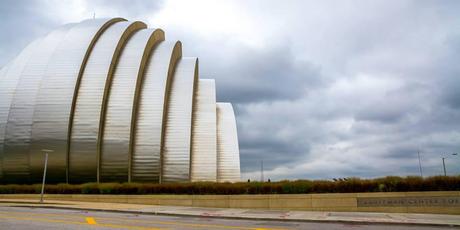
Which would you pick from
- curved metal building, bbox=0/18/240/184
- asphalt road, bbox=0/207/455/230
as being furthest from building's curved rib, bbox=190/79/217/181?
asphalt road, bbox=0/207/455/230

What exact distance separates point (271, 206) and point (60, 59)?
878 inches

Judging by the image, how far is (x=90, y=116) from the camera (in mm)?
29781

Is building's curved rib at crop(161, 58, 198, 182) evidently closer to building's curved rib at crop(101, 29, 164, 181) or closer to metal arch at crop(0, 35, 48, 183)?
building's curved rib at crop(101, 29, 164, 181)

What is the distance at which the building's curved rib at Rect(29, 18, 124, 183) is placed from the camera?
2894 cm

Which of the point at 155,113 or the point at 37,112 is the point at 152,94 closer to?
the point at 155,113

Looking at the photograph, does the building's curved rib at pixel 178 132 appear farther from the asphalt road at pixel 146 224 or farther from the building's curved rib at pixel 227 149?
the asphalt road at pixel 146 224

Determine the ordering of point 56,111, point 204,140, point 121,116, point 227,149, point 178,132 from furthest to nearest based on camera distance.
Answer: point 227,149, point 204,140, point 178,132, point 121,116, point 56,111

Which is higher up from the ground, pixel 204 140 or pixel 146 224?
pixel 204 140

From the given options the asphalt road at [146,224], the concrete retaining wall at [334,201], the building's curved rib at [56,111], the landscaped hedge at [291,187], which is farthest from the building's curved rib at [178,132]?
the asphalt road at [146,224]

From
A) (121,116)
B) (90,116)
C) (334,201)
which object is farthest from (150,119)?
(334,201)

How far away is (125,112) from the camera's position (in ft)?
101

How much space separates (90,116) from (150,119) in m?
4.69

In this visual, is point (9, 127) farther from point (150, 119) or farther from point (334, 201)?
point (334, 201)

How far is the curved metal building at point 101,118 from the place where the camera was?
2928 cm
